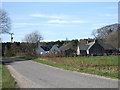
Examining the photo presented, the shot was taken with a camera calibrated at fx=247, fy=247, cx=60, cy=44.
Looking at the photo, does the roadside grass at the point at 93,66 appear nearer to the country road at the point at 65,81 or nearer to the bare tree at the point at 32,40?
the country road at the point at 65,81

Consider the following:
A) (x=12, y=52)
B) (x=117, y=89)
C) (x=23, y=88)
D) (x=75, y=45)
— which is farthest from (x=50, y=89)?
(x=75, y=45)

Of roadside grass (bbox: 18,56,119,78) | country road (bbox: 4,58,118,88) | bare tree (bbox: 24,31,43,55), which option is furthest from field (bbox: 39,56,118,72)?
bare tree (bbox: 24,31,43,55)

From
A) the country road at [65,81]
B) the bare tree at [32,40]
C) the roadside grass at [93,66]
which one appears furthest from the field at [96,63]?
the bare tree at [32,40]

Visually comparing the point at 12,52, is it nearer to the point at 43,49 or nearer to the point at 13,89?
the point at 43,49

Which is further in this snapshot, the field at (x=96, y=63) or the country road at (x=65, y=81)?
the field at (x=96, y=63)

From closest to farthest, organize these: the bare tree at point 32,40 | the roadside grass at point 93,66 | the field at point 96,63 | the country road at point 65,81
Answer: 1. the country road at point 65,81
2. the roadside grass at point 93,66
3. the field at point 96,63
4. the bare tree at point 32,40

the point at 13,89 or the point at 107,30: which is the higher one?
the point at 107,30

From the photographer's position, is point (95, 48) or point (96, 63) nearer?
point (96, 63)

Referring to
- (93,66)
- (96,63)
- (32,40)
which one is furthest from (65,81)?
(32,40)

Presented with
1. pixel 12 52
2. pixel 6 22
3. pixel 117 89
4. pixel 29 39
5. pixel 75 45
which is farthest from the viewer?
pixel 75 45

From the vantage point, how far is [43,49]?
130m

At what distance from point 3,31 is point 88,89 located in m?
52.8

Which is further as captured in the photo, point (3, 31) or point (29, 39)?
point (29, 39)

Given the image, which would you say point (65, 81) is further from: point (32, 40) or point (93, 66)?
point (32, 40)
